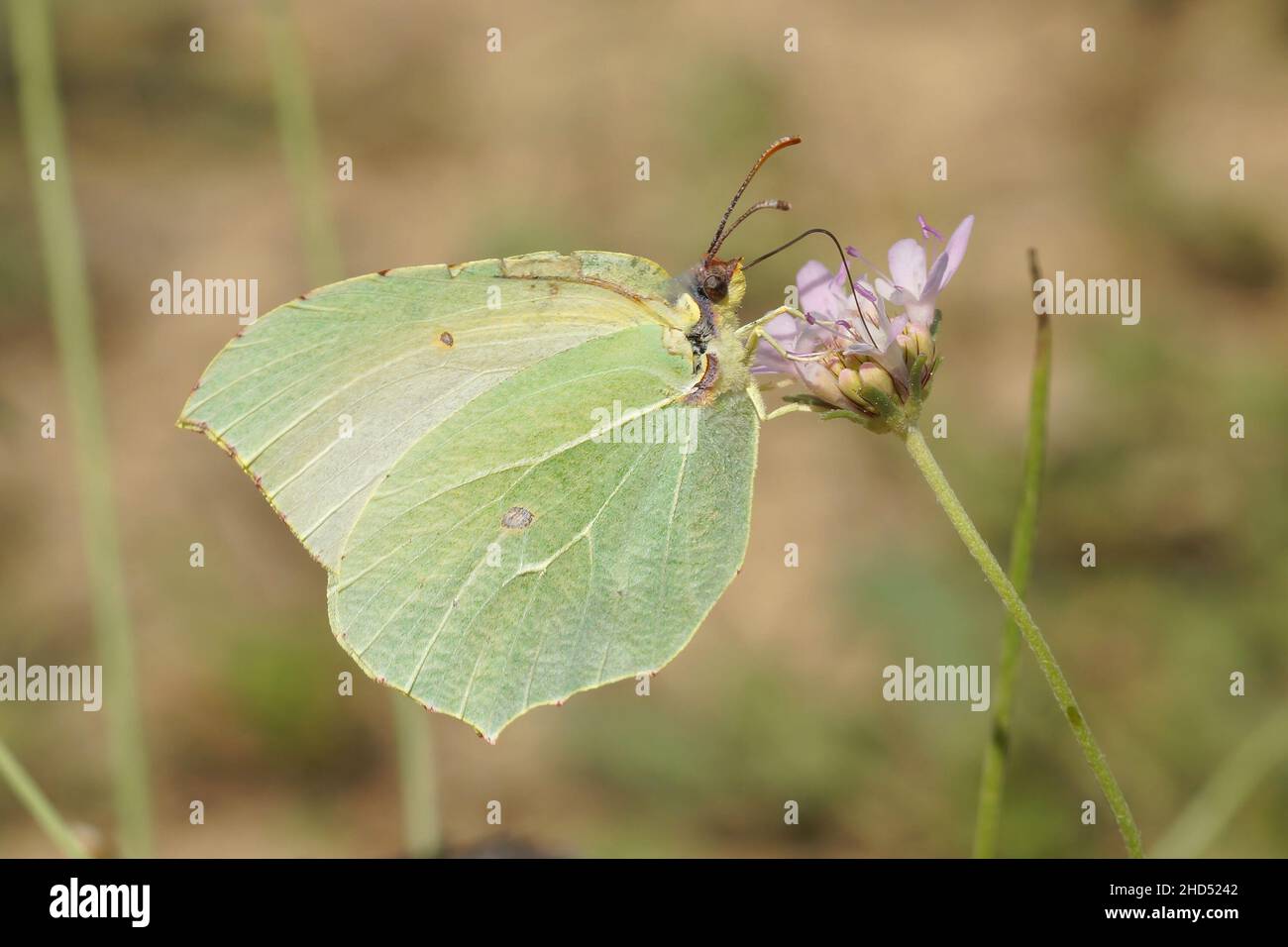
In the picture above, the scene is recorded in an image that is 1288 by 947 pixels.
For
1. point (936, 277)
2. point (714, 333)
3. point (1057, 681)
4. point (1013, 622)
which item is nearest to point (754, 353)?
point (714, 333)

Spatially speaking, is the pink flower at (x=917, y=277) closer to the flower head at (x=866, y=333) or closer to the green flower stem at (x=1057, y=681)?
the flower head at (x=866, y=333)

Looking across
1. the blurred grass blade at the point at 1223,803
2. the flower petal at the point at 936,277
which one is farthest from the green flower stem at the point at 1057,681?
the blurred grass blade at the point at 1223,803

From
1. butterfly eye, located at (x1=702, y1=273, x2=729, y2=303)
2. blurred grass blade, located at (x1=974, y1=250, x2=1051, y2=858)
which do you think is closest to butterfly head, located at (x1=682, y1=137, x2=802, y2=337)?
butterfly eye, located at (x1=702, y1=273, x2=729, y2=303)

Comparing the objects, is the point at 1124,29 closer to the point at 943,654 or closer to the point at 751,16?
the point at 751,16

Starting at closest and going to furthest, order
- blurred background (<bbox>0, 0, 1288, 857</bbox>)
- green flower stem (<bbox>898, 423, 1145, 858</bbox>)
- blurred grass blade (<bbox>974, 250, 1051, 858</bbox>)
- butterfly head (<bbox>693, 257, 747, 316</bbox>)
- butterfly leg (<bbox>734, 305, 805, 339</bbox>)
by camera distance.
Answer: green flower stem (<bbox>898, 423, 1145, 858</bbox>)
blurred grass blade (<bbox>974, 250, 1051, 858</bbox>)
butterfly leg (<bbox>734, 305, 805, 339</bbox>)
butterfly head (<bbox>693, 257, 747, 316</bbox>)
blurred background (<bbox>0, 0, 1288, 857</bbox>)

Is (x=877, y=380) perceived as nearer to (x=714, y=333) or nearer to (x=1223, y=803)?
(x=714, y=333)

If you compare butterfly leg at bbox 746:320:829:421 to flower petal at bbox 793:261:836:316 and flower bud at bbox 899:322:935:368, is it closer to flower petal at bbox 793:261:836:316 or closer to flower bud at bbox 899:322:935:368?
flower petal at bbox 793:261:836:316
